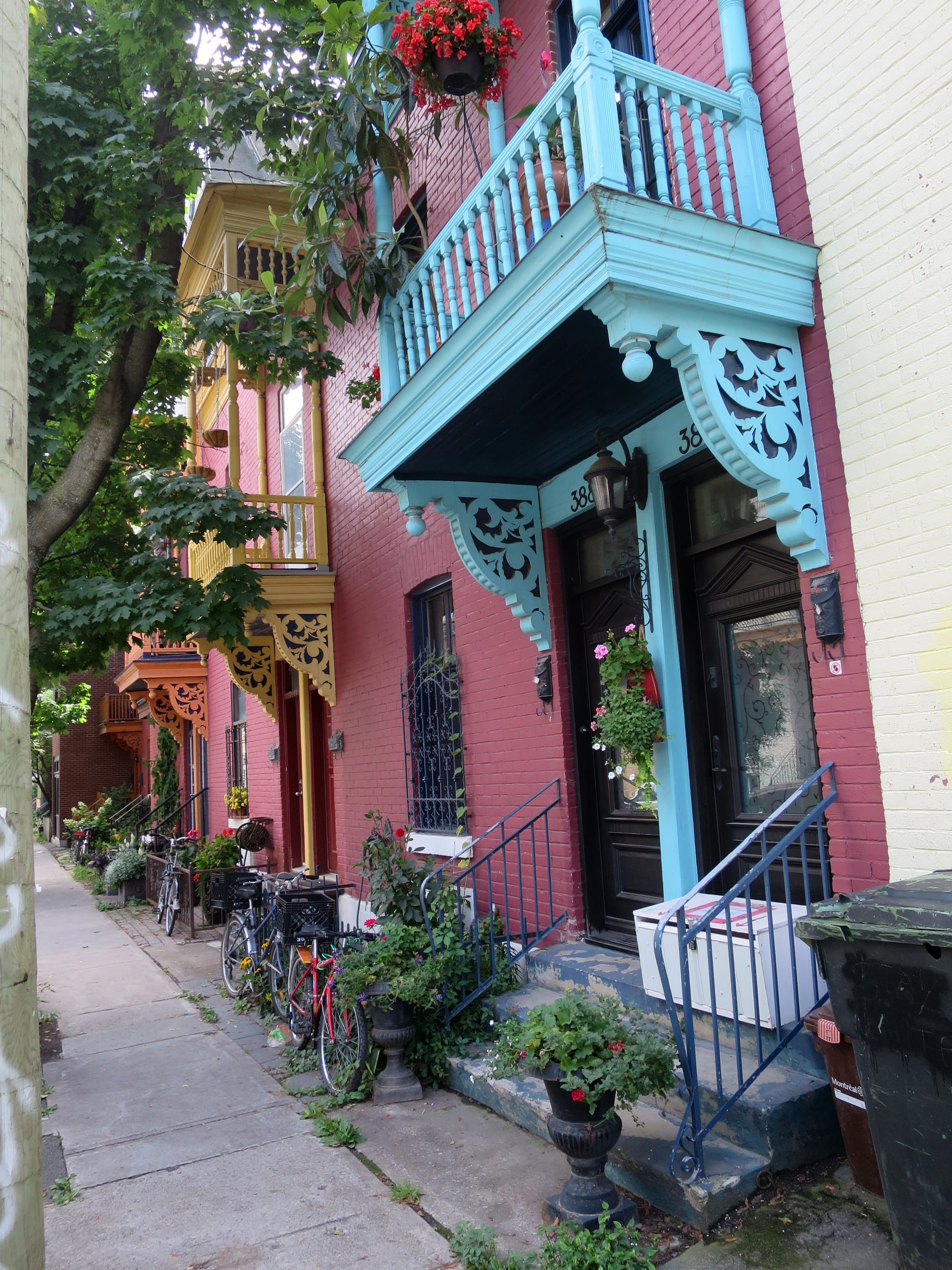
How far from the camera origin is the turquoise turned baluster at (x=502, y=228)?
4.35 m

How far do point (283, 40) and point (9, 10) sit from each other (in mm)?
6956

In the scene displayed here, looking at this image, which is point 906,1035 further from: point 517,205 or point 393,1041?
point 517,205

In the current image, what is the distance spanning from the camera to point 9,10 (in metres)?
1.56

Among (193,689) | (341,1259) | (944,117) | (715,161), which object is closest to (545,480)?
(715,161)

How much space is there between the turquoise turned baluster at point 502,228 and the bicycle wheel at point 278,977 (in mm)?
5124

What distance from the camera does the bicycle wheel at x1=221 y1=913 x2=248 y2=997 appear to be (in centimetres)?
777

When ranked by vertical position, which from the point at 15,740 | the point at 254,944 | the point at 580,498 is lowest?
Result: the point at 254,944

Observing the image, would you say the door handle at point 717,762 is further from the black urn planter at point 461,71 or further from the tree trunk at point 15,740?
the black urn planter at point 461,71

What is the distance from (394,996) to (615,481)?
120 inches

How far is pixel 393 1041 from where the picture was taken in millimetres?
5094

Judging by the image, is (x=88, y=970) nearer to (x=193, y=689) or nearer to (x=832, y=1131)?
(x=193, y=689)

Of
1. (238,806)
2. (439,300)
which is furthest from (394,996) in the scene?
(238,806)

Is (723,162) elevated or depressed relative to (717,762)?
elevated

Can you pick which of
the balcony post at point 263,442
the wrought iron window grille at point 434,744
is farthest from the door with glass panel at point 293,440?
the wrought iron window grille at point 434,744
